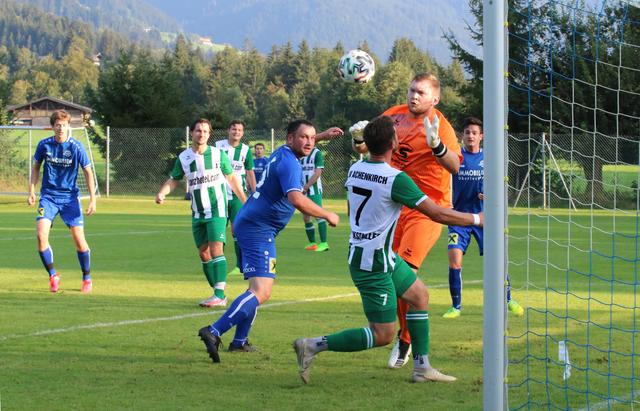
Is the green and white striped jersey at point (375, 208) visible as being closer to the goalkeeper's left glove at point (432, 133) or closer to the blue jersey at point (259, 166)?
the goalkeeper's left glove at point (432, 133)

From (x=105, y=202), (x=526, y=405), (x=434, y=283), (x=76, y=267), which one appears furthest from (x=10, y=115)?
(x=526, y=405)

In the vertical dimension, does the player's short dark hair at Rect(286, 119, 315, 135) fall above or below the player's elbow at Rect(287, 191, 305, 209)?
above

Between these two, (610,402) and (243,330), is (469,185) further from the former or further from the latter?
(610,402)

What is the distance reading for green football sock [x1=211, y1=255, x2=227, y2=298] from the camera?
1043 cm

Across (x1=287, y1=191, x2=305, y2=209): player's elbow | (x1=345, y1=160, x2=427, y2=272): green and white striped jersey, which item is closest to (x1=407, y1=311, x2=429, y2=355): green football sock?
(x1=345, y1=160, x2=427, y2=272): green and white striped jersey

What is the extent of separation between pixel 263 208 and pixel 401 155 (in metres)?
1.22

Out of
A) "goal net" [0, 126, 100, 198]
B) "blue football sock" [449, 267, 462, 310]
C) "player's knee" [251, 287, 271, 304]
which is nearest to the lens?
"player's knee" [251, 287, 271, 304]

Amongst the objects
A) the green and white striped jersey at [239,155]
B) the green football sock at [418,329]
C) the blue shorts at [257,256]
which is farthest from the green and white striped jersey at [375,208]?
the green and white striped jersey at [239,155]

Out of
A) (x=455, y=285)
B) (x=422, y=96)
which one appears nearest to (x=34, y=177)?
(x=455, y=285)

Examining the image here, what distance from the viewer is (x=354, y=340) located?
263 inches

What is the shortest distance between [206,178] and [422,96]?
3.86 m

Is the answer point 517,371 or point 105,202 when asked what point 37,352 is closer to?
point 517,371

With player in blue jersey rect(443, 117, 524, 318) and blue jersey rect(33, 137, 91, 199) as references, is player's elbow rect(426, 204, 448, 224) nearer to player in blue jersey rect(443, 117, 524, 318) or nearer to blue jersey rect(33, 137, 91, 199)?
player in blue jersey rect(443, 117, 524, 318)

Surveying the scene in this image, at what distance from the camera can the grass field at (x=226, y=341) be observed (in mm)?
6430
